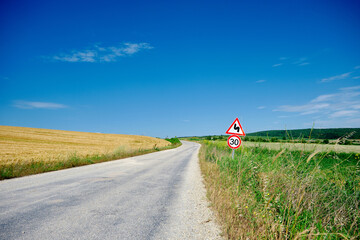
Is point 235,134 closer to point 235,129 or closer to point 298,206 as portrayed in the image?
point 235,129

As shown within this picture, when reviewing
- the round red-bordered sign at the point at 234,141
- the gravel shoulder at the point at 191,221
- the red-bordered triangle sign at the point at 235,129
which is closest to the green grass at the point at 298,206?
the gravel shoulder at the point at 191,221

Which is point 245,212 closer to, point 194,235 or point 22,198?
point 194,235

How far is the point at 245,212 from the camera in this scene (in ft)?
12.1

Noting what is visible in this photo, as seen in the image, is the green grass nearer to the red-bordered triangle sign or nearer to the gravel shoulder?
the gravel shoulder

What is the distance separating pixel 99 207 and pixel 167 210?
1.69 metres

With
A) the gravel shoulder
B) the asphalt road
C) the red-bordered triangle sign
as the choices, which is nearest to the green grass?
the gravel shoulder

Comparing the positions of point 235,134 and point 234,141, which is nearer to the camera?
point 234,141

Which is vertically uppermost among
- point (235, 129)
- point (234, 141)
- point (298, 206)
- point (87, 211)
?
point (235, 129)

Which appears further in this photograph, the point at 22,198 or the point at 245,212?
the point at 22,198

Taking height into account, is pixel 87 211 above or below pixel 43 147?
below

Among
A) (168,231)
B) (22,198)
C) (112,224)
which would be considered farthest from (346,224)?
(22,198)

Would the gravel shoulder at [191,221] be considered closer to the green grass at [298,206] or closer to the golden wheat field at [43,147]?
the green grass at [298,206]

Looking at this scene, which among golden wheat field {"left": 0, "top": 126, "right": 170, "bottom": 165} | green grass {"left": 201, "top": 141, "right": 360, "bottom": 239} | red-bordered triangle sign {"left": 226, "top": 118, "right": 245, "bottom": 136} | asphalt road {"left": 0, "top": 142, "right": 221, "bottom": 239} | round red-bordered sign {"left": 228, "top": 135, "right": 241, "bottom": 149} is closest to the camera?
green grass {"left": 201, "top": 141, "right": 360, "bottom": 239}

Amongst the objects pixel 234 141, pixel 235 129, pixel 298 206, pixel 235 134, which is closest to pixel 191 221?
pixel 298 206
